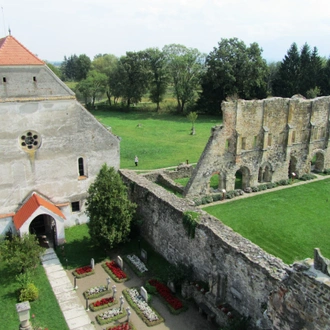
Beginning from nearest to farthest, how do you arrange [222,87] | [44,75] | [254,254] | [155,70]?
[254,254]
[44,75]
[222,87]
[155,70]

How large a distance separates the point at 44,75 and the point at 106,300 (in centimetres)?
1289

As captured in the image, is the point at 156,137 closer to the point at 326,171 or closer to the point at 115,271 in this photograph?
the point at 326,171

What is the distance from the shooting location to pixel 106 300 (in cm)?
1745

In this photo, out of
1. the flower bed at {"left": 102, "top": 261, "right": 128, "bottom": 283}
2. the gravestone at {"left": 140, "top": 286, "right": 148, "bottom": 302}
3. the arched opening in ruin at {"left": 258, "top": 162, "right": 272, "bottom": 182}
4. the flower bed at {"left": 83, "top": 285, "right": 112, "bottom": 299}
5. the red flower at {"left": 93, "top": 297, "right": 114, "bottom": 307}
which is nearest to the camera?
the red flower at {"left": 93, "top": 297, "right": 114, "bottom": 307}

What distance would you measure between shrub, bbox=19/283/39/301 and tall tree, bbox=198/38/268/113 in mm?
52388

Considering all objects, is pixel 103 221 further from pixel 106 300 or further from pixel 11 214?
pixel 11 214

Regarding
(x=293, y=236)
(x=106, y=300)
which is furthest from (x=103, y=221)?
(x=293, y=236)

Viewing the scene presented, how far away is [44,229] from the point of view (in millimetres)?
24016

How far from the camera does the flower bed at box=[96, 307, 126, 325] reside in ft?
53.4

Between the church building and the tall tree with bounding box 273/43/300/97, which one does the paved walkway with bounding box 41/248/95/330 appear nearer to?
the church building

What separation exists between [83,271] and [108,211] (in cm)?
344

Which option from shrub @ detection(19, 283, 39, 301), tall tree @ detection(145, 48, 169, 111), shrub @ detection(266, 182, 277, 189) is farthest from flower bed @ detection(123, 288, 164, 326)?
tall tree @ detection(145, 48, 169, 111)

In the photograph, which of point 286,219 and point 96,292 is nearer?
point 96,292

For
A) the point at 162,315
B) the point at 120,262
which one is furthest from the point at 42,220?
the point at 162,315
